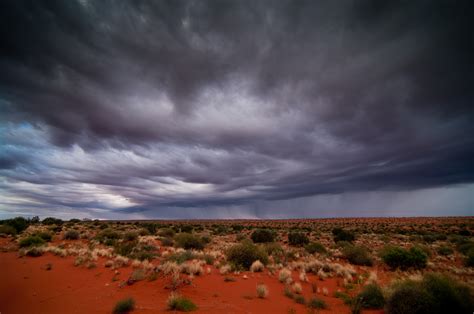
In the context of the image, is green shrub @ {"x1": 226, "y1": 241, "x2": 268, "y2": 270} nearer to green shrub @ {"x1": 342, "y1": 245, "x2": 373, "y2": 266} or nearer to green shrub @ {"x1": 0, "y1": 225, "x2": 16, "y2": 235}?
green shrub @ {"x1": 342, "y1": 245, "x2": 373, "y2": 266}

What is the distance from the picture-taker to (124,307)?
9016 mm

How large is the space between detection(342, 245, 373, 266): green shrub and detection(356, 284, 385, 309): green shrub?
32.3 ft

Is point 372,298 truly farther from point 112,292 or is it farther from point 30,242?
point 30,242

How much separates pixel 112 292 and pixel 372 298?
12.3 m

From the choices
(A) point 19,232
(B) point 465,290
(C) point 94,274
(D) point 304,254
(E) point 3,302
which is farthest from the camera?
(A) point 19,232

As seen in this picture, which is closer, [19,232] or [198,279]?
[198,279]

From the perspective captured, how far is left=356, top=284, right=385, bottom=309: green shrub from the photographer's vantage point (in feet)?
34.1

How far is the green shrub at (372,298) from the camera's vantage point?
10.4 metres

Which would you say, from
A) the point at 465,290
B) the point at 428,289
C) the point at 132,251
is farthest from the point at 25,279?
the point at 465,290

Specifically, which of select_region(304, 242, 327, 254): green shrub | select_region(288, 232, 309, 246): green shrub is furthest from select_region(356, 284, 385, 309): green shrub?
select_region(288, 232, 309, 246): green shrub

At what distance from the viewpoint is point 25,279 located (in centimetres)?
1309

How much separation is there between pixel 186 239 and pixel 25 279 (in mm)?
14640

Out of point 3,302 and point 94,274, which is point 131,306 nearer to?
point 3,302

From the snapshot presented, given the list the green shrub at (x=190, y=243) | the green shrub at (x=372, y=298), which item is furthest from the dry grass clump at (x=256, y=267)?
the green shrub at (x=190, y=243)
